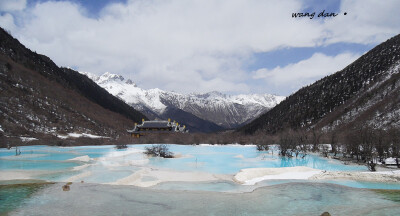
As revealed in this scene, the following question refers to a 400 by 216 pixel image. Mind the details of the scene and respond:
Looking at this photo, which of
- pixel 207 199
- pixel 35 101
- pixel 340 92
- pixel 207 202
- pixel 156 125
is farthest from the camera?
pixel 340 92

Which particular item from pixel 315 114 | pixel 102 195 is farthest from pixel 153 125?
pixel 102 195

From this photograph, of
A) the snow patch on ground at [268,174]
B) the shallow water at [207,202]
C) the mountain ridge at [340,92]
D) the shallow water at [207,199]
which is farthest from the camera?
the mountain ridge at [340,92]

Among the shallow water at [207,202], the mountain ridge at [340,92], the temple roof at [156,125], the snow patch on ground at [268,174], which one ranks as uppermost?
the mountain ridge at [340,92]

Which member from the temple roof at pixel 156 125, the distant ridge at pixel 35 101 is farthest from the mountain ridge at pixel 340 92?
the distant ridge at pixel 35 101

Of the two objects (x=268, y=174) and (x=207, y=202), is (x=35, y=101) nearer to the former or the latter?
(x=268, y=174)

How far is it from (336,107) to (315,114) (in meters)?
7.55

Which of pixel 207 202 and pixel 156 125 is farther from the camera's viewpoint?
pixel 156 125

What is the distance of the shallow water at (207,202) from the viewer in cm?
1441

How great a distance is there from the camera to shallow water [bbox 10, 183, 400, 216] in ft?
47.3

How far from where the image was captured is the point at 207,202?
1611 cm

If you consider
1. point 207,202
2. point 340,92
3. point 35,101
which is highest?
point 340,92

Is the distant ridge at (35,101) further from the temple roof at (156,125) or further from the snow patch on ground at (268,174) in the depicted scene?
the snow patch on ground at (268,174)

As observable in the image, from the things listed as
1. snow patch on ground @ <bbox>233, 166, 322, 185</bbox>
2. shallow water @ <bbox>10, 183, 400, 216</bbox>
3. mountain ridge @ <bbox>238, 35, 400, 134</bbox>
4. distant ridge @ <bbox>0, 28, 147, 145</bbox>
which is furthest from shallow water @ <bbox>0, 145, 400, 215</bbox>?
mountain ridge @ <bbox>238, 35, 400, 134</bbox>

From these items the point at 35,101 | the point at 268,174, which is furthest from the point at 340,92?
the point at 35,101
